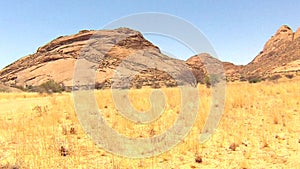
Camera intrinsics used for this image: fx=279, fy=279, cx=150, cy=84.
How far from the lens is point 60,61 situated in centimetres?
6350

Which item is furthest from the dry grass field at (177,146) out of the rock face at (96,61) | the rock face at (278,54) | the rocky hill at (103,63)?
the rock face at (278,54)

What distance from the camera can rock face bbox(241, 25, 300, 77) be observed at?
8919cm

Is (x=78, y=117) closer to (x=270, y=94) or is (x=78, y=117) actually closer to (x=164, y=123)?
(x=164, y=123)

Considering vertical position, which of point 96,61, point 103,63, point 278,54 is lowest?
point 103,63

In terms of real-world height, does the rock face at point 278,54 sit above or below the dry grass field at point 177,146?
above

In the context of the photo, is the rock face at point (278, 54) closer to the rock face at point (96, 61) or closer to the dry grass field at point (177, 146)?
the rock face at point (96, 61)

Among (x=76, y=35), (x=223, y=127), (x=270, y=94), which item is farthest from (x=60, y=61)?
(x=223, y=127)

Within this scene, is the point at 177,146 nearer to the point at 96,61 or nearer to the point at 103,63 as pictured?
the point at 96,61

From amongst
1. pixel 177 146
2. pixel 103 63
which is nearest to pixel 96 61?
pixel 103 63

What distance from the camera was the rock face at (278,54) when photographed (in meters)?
89.2

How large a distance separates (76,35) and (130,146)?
268 feet

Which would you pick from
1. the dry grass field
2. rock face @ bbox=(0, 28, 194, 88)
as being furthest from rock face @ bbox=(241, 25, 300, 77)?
the dry grass field

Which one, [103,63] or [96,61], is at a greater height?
[96,61]

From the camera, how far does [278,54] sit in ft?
354
